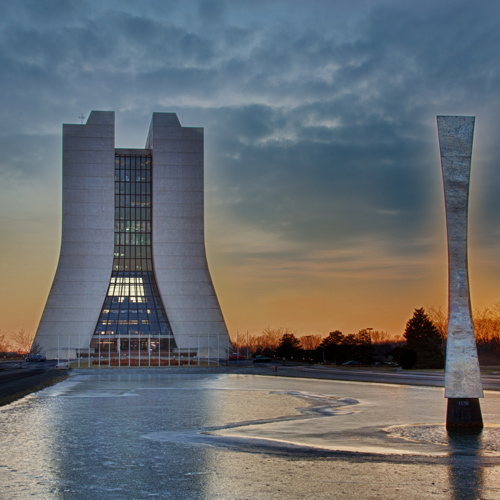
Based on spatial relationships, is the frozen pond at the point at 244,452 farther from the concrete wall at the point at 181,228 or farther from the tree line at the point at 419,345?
the concrete wall at the point at 181,228

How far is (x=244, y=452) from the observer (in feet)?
40.7

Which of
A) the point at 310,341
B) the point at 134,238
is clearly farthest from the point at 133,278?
the point at 310,341

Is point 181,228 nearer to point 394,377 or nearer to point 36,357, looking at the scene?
point 36,357

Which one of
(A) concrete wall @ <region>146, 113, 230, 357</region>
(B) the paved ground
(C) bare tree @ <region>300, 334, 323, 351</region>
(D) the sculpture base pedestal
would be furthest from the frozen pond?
(C) bare tree @ <region>300, 334, 323, 351</region>

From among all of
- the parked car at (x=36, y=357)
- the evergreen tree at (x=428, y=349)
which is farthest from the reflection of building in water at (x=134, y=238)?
the evergreen tree at (x=428, y=349)

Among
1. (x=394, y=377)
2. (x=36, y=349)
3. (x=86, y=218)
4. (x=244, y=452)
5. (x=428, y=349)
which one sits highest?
(x=86, y=218)

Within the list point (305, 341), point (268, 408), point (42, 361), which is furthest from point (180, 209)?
point (305, 341)

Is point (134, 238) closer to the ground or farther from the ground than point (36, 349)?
farther from the ground

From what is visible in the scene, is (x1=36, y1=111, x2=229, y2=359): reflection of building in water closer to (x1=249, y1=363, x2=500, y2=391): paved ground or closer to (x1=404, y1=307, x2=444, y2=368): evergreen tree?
(x1=404, y1=307, x2=444, y2=368): evergreen tree

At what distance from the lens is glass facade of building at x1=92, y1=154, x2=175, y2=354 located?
8038cm

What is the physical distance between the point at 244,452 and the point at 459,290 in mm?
6416

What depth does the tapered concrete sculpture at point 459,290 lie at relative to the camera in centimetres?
1537

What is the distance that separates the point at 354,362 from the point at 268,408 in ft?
216

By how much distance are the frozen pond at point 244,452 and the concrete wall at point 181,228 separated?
6396 centimetres
